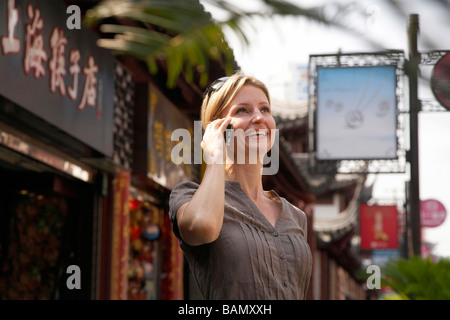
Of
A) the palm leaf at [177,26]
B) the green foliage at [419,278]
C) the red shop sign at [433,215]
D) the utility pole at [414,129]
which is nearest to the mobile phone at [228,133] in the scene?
the utility pole at [414,129]

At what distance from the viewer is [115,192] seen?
25.9 ft

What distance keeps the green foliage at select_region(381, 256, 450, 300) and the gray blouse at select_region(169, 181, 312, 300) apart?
2.33m

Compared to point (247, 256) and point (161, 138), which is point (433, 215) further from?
point (247, 256)

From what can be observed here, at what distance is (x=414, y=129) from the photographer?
3.49 meters

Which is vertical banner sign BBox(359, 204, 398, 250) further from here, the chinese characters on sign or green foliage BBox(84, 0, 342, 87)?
green foliage BBox(84, 0, 342, 87)

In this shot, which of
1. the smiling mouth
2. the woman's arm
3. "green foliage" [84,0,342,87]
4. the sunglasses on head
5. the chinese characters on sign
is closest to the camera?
"green foliage" [84,0,342,87]

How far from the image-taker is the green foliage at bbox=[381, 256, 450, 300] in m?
4.40

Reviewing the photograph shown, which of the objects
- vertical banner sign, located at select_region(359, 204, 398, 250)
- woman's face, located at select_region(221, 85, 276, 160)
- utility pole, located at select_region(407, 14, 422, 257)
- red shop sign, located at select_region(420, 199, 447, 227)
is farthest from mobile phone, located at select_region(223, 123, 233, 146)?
red shop sign, located at select_region(420, 199, 447, 227)

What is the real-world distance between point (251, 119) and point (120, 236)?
19.5ft

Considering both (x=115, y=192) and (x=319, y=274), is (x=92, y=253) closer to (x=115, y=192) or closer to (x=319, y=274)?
(x=115, y=192)

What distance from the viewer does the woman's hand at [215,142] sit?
Answer: 1988 millimetres

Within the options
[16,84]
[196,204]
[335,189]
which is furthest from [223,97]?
[335,189]

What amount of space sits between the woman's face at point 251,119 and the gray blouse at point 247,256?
0.15 metres

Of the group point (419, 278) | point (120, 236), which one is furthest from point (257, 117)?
point (120, 236)
